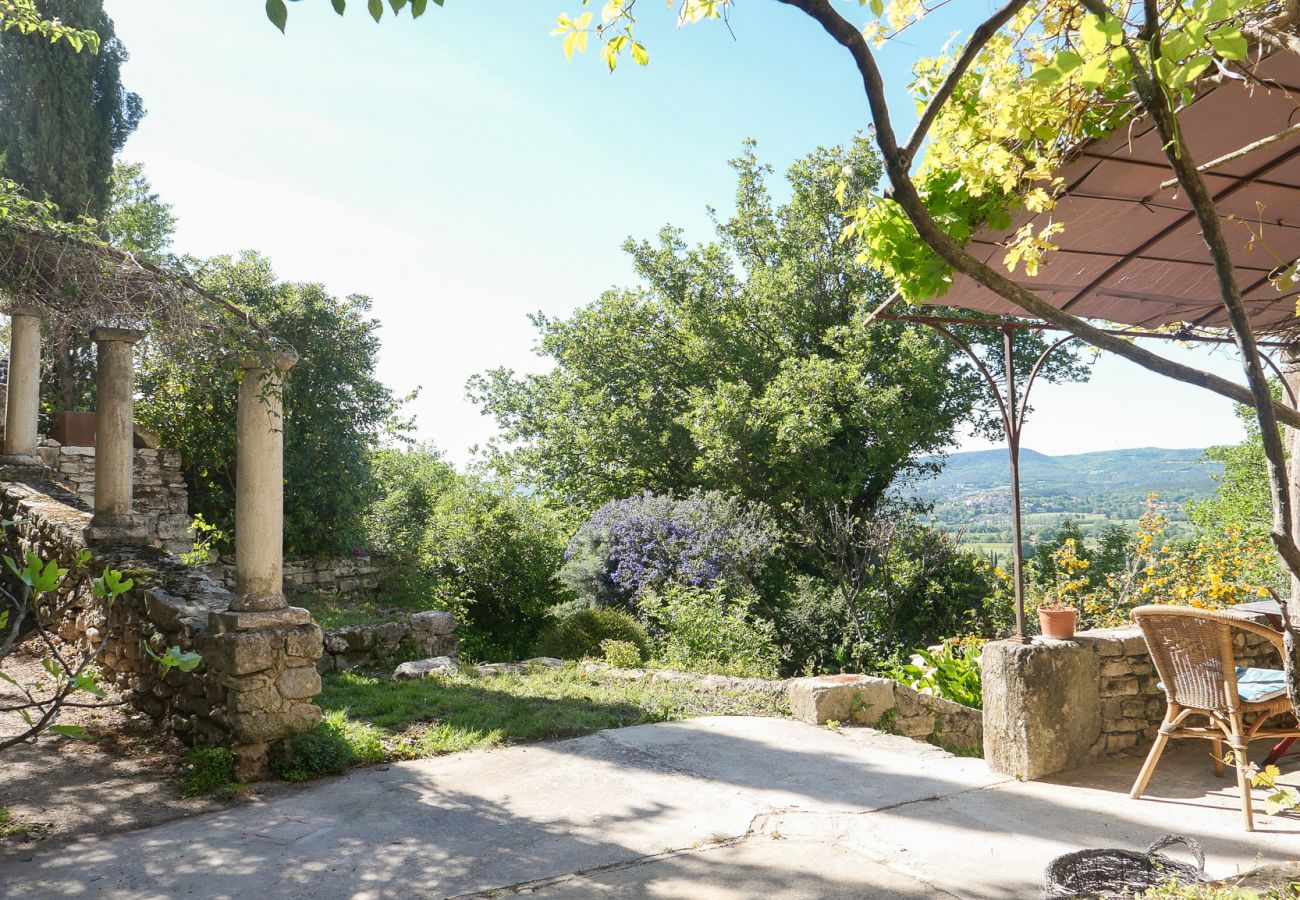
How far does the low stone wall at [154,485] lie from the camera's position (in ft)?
30.4

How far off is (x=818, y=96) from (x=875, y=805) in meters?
9.48

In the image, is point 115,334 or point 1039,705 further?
point 115,334

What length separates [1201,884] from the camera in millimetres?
2256

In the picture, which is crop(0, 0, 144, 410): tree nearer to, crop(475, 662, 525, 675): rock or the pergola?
crop(475, 662, 525, 675): rock

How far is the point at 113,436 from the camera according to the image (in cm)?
609

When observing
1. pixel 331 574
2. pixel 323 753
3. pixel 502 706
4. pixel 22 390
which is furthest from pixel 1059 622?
pixel 331 574

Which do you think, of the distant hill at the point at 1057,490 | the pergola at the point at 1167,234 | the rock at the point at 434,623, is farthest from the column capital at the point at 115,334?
the distant hill at the point at 1057,490

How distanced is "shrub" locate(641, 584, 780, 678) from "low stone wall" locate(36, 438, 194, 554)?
5541mm

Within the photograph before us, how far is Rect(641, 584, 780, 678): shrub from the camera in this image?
7.95 meters

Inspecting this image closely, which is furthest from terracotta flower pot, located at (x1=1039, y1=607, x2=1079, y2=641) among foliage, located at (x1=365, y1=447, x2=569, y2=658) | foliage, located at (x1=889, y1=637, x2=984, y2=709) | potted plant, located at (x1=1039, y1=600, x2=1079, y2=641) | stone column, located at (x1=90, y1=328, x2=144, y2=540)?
foliage, located at (x1=365, y1=447, x2=569, y2=658)

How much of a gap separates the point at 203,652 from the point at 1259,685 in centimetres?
508

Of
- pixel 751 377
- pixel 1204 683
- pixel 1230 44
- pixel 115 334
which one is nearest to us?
pixel 1230 44

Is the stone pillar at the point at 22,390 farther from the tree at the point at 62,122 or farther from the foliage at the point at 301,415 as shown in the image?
the tree at the point at 62,122

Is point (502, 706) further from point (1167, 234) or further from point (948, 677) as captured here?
point (1167, 234)
